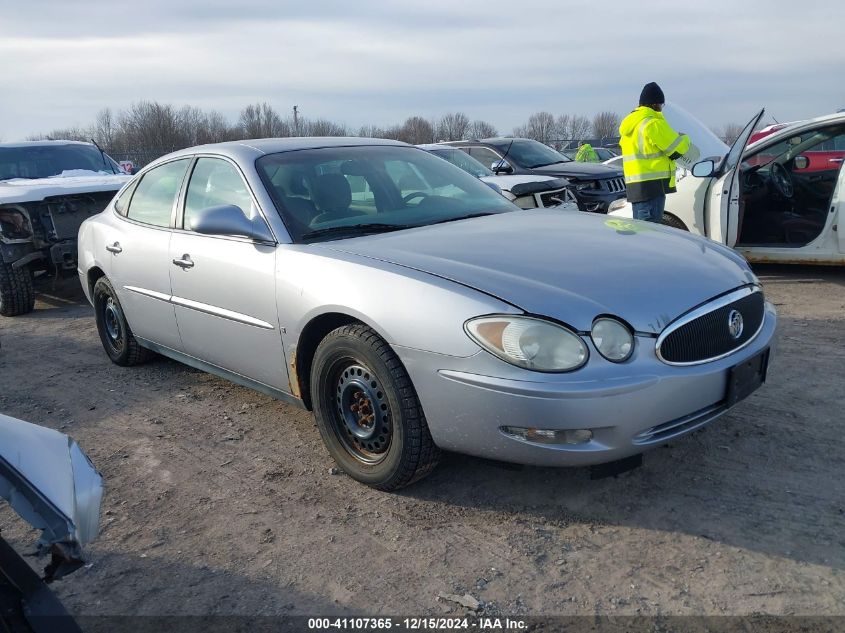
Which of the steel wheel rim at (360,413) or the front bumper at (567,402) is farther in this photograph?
the steel wheel rim at (360,413)

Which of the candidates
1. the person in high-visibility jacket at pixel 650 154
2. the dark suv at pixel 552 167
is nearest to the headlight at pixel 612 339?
the person in high-visibility jacket at pixel 650 154

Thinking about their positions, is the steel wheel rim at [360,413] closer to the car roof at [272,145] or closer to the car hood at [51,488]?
the car hood at [51,488]

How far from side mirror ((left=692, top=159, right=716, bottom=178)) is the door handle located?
4.81m

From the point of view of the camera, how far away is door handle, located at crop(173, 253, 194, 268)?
13.6ft

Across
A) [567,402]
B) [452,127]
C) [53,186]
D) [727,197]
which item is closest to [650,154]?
[727,197]

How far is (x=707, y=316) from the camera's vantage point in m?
3.00

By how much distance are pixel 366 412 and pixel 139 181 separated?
9.40ft

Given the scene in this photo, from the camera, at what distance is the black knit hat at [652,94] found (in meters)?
7.01

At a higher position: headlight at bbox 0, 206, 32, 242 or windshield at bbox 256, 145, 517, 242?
windshield at bbox 256, 145, 517, 242

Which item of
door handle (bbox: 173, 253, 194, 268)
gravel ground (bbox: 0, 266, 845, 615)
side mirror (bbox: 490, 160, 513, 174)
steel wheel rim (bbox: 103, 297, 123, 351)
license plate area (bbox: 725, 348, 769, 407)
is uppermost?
side mirror (bbox: 490, 160, 513, 174)

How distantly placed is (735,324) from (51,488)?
2.62 metres

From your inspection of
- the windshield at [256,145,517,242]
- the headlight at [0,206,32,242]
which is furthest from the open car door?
the headlight at [0,206,32,242]

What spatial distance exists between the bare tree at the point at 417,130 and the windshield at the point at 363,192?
152ft

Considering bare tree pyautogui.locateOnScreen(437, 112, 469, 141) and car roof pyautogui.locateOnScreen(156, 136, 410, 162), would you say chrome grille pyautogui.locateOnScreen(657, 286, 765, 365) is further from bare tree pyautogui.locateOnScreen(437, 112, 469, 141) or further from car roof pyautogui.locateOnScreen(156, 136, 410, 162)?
bare tree pyautogui.locateOnScreen(437, 112, 469, 141)
